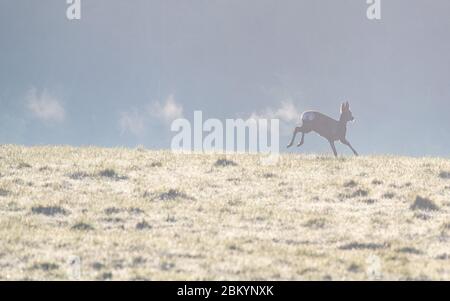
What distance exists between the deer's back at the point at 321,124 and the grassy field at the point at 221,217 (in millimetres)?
1607

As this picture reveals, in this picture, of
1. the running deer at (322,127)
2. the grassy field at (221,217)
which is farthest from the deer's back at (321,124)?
the grassy field at (221,217)

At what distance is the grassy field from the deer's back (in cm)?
161

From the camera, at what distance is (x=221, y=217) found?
20344 millimetres

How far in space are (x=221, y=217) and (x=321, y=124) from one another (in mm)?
12561

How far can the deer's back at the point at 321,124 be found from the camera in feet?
104

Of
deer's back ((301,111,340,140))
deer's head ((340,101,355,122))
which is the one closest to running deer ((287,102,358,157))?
deer's back ((301,111,340,140))

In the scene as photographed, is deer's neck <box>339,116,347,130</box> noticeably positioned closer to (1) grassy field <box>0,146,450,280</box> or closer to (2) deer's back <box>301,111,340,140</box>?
(2) deer's back <box>301,111,340,140</box>

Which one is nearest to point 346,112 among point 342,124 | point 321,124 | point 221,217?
point 342,124

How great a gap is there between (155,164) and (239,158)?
3.50 meters

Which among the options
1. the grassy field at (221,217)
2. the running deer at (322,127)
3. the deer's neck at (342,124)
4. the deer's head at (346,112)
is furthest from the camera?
the deer's head at (346,112)

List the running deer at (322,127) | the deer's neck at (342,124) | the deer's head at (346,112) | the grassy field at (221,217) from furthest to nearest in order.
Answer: the deer's head at (346,112), the deer's neck at (342,124), the running deer at (322,127), the grassy field at (221,217)

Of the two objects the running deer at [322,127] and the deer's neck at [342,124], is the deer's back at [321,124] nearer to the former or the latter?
the running deer at [322,127]
